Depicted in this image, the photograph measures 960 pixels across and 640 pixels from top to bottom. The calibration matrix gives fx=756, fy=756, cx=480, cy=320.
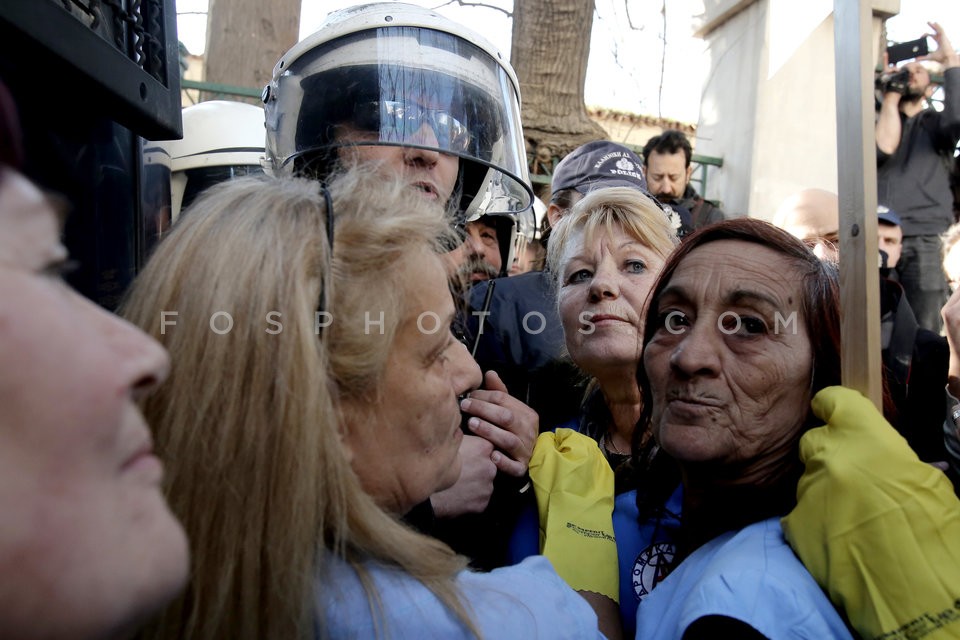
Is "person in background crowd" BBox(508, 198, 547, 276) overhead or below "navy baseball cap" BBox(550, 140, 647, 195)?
below

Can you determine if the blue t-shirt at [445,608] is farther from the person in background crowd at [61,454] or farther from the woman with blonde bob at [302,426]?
the person in background crowd at [61,454]

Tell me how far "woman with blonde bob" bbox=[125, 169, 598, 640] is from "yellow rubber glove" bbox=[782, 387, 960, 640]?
1.32 ft

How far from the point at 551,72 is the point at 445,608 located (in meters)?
5.31

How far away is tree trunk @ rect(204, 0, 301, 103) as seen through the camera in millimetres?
5629

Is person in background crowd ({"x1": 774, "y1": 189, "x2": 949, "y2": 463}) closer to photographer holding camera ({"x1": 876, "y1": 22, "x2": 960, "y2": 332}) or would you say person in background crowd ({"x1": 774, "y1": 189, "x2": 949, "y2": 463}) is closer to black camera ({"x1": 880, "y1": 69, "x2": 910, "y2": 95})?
photographer holding camera ({"x1": 876, "y1": 22, "x2": 960, "y2": 332})

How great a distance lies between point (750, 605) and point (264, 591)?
0.71 meters

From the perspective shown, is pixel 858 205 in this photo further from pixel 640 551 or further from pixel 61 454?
pixel 61 454

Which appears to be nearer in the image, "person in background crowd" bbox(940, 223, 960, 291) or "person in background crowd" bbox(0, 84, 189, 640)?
"person in background crowd" bbox(0, 84, 189, 640)

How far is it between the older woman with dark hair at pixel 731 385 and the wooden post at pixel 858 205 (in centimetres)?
18

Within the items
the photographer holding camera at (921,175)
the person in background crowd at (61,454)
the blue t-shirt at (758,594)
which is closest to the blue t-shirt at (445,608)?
the blue t-shirt at (758,594)

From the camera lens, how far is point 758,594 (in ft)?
3.80

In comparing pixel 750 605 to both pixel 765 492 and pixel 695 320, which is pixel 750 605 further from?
pixel 695 320

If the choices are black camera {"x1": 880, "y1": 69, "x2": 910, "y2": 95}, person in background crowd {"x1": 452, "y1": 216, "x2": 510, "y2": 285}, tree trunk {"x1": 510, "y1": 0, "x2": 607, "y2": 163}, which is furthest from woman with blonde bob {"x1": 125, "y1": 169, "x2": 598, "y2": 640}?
black camera {"x1": 880, "y1": 69, "x2": 910, "y2": 95}

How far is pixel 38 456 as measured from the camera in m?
0.47
